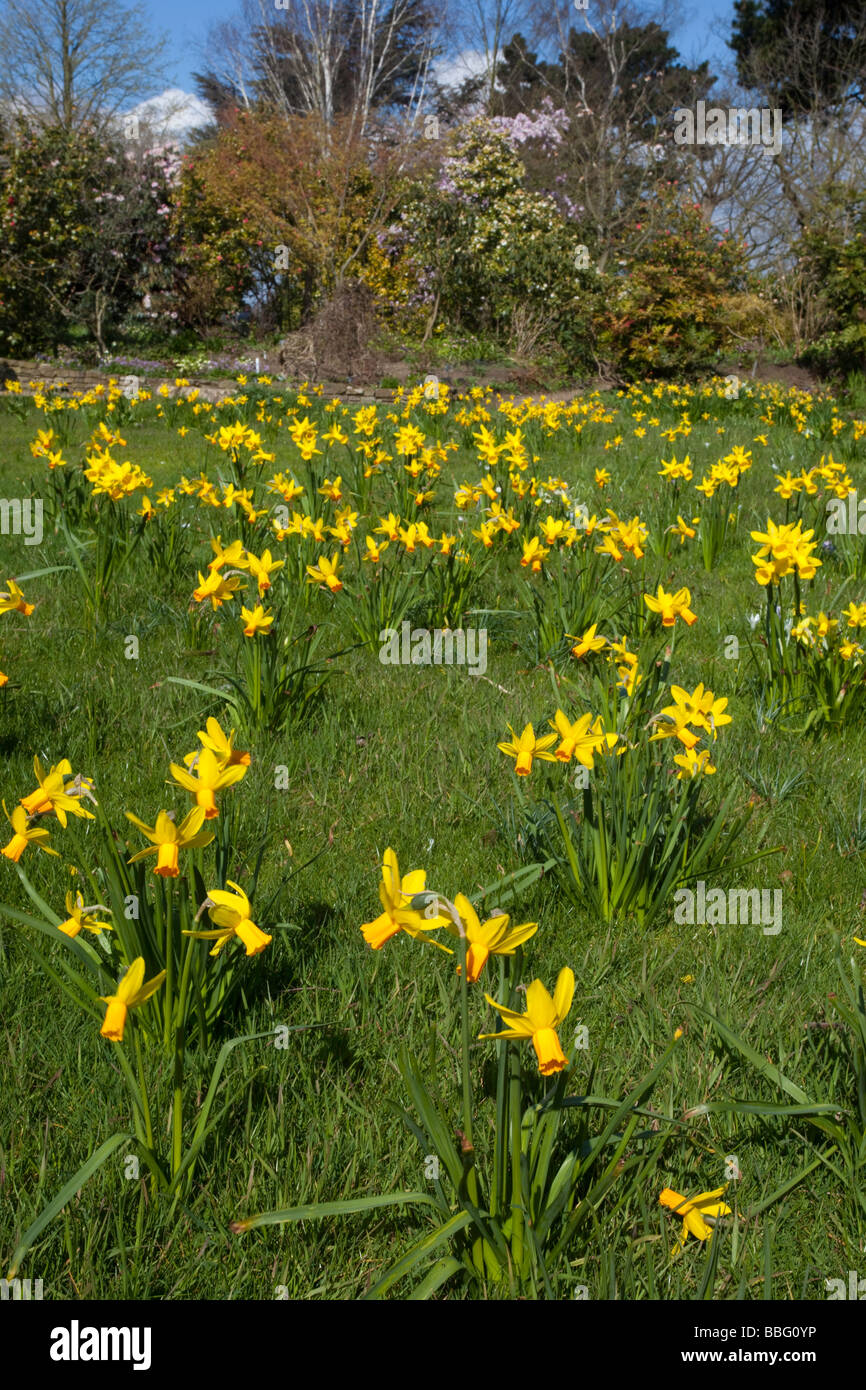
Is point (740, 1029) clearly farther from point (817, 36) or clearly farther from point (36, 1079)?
point (817, 36)

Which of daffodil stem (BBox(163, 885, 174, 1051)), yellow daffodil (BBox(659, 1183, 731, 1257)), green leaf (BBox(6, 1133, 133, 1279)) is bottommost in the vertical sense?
yellow daffodil (BBox(659, 1183, 731, 1257))

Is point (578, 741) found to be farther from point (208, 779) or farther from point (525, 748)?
point (208, 779)

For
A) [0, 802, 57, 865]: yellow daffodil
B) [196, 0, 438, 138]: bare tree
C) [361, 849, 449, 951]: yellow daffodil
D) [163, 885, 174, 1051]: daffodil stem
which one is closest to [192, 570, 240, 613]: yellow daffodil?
[0, 802, 57, 865]: yellow daffodil

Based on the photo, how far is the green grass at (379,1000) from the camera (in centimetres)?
125

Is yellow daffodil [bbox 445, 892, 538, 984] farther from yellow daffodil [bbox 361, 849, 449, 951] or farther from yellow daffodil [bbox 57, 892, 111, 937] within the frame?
yellow daffodil [bbox 57, 892, 111, 937]

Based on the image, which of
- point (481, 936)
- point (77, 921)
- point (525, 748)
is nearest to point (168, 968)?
point (77, 921)

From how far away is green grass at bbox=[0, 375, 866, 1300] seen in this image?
1.25m

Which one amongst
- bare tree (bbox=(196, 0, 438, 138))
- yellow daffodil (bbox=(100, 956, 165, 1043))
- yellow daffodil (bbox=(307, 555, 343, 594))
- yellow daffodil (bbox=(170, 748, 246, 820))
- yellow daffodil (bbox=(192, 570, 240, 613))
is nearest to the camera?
yellow daffodil (bbox=(100, 956, 165, 1043))

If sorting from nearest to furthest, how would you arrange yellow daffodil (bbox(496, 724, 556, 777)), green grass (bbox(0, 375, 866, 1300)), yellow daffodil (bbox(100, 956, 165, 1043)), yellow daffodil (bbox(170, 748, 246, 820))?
yellow daffodil (bbox(100, 956, 165, 1043)), green grass (bbox(0, 375, 866, 1300)), yellow daffodil (bbox(170, 748, 246, 820)), yellow daffodil (bbox(496, 724, 556, 777))

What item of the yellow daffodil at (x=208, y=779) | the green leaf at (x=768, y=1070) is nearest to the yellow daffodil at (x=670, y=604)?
the green leaf at (x=768, y=1070)

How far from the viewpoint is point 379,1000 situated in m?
1.69

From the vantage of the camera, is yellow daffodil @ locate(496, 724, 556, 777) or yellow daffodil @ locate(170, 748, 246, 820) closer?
yellow daffodil @ locate(170, 748, 246, 820)

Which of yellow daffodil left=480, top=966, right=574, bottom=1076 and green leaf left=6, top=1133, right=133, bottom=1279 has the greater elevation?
yellow daffodil left=480, top=966, right=574, bottom=1076

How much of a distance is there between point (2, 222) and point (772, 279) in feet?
46.9
